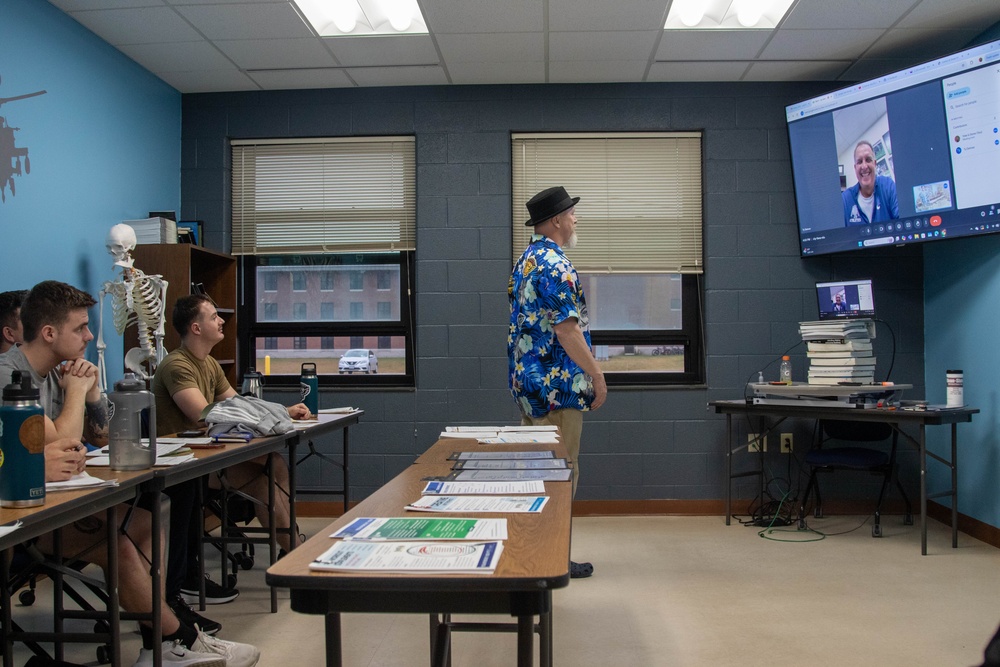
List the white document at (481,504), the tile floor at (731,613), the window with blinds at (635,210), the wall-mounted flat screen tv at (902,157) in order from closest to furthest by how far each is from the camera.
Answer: the white document at (481,504)
the tile floor at (731,613)
the wall-mounted flat screen tv at (902,157)
the window with blinds at (635,210)

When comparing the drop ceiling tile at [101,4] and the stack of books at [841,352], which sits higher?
the drop ceiling tile at [101,4]

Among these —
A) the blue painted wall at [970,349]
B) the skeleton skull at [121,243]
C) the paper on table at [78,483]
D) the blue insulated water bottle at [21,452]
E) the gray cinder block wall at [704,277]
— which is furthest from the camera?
the gray cinder block wall at [704,277]

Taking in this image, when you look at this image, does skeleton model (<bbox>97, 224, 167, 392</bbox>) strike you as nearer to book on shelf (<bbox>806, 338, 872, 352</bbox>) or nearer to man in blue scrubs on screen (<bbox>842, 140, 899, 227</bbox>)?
book on shelf (<bbox>806, 338, 872, 352</bbox>)

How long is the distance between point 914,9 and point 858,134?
27.3 inches

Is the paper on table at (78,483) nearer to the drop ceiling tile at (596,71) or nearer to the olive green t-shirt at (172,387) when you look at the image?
the olive green t-shirt at (172,387)

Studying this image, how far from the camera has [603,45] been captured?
441 cm

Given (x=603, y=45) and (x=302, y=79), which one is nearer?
(x=603, y=45)

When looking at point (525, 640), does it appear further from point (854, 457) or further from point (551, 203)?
point (854, 457)

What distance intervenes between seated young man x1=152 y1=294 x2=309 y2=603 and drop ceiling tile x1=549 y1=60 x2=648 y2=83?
96.9 inches

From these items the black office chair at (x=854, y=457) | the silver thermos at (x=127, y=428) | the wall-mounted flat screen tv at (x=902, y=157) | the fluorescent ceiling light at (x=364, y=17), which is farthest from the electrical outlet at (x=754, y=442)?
Result: the silver thermos at (x=127, y=428)

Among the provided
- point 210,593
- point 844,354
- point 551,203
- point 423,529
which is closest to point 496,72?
point 551,203

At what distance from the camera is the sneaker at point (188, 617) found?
2836 mm

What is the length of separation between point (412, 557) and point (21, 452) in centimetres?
98

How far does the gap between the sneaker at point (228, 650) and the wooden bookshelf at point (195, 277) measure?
2138 mm
